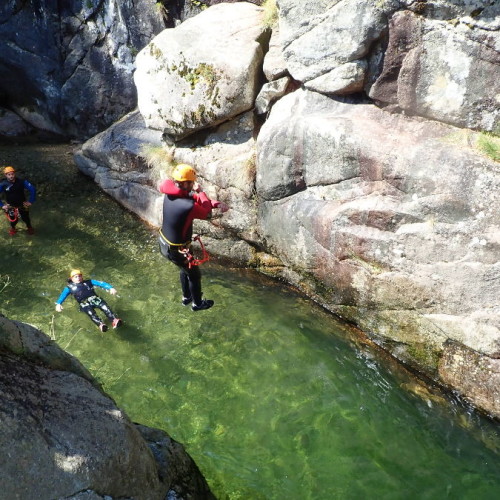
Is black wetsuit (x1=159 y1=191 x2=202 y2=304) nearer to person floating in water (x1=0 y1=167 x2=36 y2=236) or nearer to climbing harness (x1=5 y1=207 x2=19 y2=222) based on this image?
person floating in water (x1=0 y1=167 x2=36 y2=236)

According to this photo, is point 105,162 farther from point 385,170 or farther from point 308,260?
point 385,170

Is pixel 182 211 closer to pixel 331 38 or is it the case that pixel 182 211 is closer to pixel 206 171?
pixel 206 171

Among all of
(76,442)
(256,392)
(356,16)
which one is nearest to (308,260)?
(256,392)

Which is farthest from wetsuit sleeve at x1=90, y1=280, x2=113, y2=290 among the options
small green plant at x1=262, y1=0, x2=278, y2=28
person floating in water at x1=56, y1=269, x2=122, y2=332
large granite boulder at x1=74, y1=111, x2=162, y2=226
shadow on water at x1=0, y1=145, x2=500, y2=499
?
small green plant at x1=262, y1=0, x2=278, y2=28

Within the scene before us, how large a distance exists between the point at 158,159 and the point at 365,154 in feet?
18.1

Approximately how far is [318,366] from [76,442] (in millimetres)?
5080

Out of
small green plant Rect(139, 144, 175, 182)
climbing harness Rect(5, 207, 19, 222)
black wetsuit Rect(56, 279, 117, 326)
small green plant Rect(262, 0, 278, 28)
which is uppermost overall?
small green plant Rect(262, 0, 278, 28)

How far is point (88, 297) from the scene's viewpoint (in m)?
8.87

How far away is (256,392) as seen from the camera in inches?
297

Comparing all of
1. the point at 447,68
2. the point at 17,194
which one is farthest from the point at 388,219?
the point at 17,194

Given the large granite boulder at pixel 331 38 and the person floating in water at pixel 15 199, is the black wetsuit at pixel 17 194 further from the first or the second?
the large granite boulder at pixel 331 38

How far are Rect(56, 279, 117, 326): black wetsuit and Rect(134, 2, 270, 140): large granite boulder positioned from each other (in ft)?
13.8

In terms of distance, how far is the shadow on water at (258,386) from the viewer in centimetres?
638

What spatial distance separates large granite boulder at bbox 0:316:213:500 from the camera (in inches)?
134
